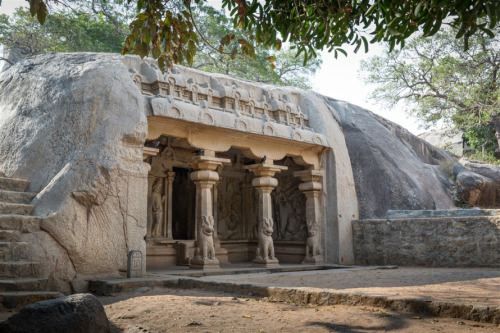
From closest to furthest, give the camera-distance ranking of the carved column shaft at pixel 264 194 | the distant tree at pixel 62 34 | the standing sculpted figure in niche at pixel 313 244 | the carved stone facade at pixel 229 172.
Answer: the carved stone facade at pixel 229 172
the carved column shaft at pixel 264 194
the standing sculpted figure in niche at pixel 313 244
the distant tree at pixel 62 34

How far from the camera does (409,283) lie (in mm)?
6855

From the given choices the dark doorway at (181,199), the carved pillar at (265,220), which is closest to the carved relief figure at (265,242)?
the carved pillar at (265,220)

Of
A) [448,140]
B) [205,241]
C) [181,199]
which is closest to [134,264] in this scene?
[205,241]

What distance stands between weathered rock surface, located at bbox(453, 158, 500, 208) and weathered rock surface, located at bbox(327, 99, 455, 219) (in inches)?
19.5

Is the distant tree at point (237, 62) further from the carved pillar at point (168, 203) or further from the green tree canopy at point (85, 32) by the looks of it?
the carved pillar at point (168, 203)

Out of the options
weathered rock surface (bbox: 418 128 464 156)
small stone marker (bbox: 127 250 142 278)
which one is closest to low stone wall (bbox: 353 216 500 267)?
small stone marker (bbox: 127 250 142 278)

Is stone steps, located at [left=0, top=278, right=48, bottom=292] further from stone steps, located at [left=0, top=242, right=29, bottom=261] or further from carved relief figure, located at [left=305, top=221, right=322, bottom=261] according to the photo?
carved relief figure, located at [left=305, top=221, right=322, bottom=261]

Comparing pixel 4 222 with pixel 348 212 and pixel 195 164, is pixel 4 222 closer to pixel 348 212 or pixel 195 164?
pixel 195 164

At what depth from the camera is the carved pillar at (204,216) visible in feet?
→ 30.6

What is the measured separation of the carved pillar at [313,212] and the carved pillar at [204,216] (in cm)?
261

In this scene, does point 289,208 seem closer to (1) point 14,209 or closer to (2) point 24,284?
(1) point 14,209

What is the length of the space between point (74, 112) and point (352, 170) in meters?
7.43

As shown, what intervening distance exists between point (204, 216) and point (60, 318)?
5.97 meters

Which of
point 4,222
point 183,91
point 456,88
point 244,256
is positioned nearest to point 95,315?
point 4,222
